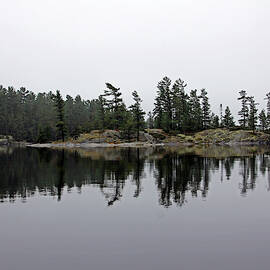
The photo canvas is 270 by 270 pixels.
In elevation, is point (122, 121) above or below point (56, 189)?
above

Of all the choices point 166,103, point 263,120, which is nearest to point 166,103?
point 166,103

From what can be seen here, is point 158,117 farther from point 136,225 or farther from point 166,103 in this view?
point 136,225

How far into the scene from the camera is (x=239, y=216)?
542 inches

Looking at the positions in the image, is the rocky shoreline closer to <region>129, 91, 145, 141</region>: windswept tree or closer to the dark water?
<region>129, 91, 145, 141</region>: windswept tree

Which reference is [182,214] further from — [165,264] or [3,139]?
[3,139]

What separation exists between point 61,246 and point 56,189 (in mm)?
11171

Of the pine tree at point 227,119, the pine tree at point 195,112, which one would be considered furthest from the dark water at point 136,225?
the pine tree at point 227,119

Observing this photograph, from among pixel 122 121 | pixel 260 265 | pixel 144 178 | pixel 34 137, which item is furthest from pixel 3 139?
pixel 260 265

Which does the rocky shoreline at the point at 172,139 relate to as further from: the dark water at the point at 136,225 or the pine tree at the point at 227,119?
the dark water at the point at 136,225

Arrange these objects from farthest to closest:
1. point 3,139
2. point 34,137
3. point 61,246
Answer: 1. point 34,137
2. point 3,139
3. point 61,246

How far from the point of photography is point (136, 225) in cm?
1263

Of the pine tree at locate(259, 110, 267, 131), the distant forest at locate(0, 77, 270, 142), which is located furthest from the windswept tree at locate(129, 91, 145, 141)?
the pine tree at locate(259, 110, 267, 131)

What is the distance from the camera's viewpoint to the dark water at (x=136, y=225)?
9250 mm

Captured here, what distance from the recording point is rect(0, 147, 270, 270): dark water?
9.25 m
